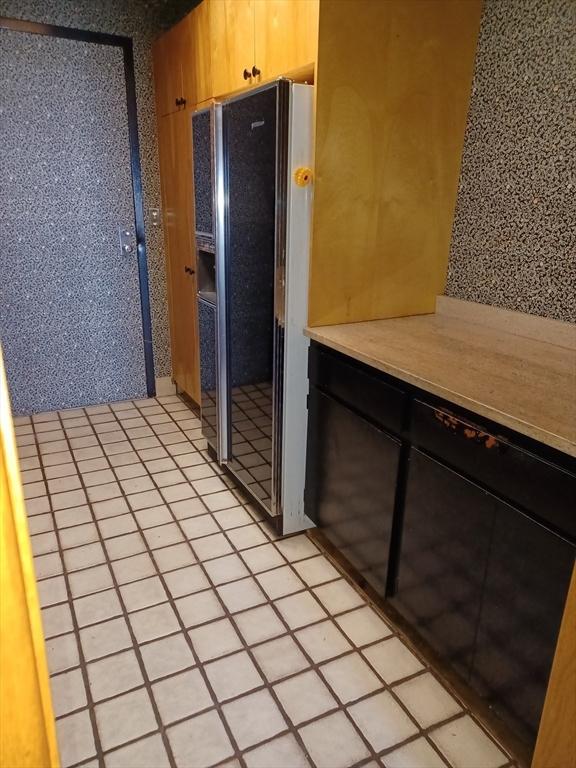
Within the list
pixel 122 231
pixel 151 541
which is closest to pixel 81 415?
pixel 122 231

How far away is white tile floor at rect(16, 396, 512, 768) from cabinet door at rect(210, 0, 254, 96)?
1.78 m

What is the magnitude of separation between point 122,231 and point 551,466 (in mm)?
2859

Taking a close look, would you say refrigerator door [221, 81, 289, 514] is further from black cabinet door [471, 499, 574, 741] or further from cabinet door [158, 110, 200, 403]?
black cabinet door [471, 499, 574, 741]

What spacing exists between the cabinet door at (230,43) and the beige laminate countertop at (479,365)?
1.12 meters

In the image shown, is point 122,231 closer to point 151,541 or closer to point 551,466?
point 151,541

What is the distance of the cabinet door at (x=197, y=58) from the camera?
236cm

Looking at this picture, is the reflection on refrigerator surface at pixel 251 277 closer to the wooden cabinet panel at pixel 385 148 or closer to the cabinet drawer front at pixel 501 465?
the wooden cabinet panel at pixel 385 148

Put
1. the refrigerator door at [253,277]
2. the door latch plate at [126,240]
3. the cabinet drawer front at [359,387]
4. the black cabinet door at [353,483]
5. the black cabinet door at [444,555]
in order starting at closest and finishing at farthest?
the black cabinet door at [444,555] < the cabinet drawer front at [359,387] < the black cabinet door at [353,483] < the refrigerator door at [253,277] < the door latch plate at [126,240]

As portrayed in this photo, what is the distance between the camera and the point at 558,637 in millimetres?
1120

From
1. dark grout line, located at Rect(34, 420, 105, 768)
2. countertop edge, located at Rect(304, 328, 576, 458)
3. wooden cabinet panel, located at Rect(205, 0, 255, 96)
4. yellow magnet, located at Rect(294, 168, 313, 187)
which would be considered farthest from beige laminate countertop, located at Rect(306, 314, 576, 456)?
dark grout line, located at Rect(34, 420, 105, 768)

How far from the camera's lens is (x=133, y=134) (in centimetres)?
312

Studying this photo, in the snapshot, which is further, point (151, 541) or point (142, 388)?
point (142, 388)

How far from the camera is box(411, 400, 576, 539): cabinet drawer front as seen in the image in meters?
1.09

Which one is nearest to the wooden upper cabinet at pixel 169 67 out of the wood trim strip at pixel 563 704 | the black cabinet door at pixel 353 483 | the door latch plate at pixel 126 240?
the door latch plate at pixel 126 240
